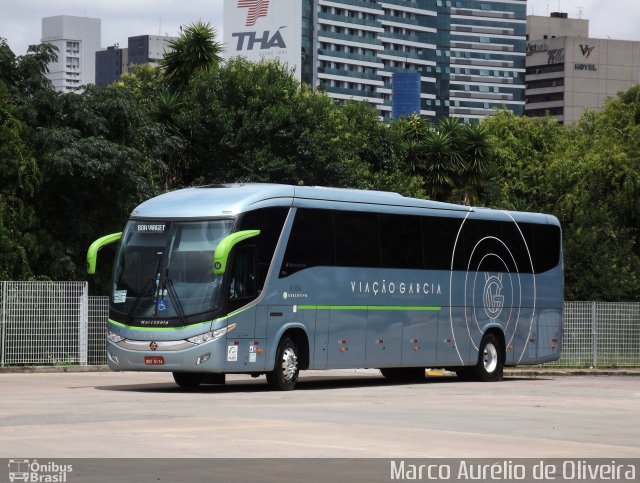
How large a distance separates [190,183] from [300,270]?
24679 millimetres

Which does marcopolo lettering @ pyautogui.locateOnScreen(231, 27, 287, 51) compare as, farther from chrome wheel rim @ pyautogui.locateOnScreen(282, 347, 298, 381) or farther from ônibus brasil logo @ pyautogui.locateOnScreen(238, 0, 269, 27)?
chrome wheel rim @ pyautogui.locateOnScreen(282, 347, 298, 381)

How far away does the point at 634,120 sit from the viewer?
74.9 m

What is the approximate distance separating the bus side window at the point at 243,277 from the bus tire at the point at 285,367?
1316 mm

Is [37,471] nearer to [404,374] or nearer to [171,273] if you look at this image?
[171,273]

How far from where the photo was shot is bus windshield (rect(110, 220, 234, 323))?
24.0m

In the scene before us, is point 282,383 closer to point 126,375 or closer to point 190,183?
point 126,375

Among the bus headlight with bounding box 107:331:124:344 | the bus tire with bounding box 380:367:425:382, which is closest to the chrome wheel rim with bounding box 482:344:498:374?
the bus tire with bounding box 380:367:425:382

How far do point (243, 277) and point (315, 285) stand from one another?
2082 millimetres

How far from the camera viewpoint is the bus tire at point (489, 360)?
31.1 metres

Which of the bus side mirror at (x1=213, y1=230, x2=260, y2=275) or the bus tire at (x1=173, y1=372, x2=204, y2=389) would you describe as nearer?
the bus side mirror at (x1=213, y1=230, x2=260, y2=275)

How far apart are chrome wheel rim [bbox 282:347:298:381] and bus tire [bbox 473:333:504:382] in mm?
6653

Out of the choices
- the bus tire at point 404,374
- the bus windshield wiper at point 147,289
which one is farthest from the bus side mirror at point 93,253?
the bus tire at point 404,374

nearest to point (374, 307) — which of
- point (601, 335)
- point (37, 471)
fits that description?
point (601, 335)

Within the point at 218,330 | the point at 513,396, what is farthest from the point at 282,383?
the point at 513,396
